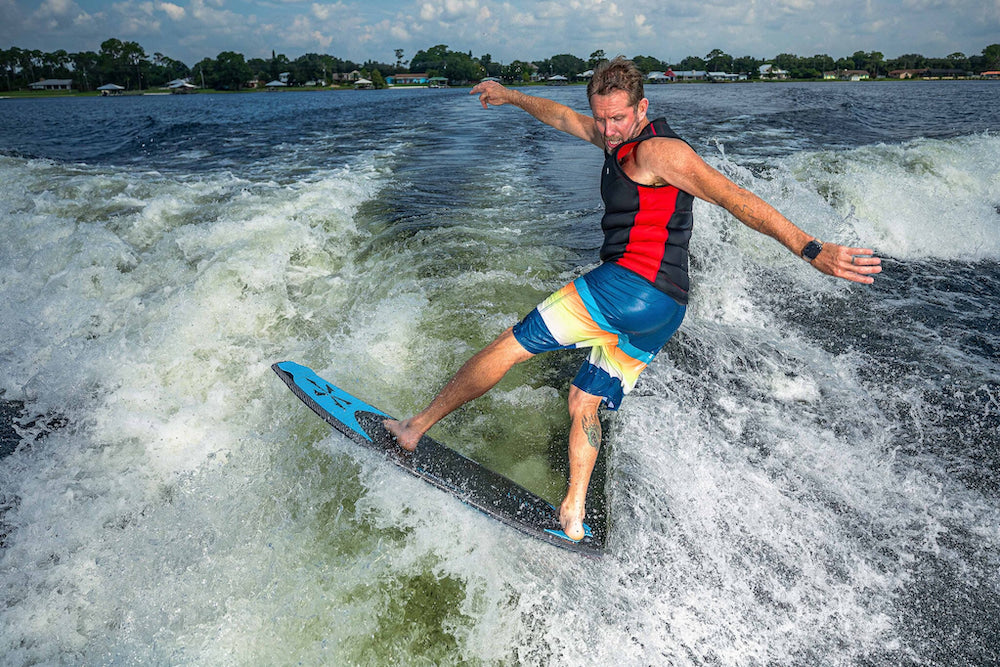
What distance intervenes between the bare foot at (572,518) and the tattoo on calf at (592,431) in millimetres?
336

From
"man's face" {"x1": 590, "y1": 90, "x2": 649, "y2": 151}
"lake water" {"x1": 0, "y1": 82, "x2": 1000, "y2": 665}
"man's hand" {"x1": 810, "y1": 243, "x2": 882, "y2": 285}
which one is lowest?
"lake water" {"x1": 0, "y1": 82, "x2": 1000, "y2": 665}

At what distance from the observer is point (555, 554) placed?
10.3 ft

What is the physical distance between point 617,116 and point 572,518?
212 centimetres

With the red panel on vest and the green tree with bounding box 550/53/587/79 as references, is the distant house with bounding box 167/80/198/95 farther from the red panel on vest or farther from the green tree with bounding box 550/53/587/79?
the red panel on vest

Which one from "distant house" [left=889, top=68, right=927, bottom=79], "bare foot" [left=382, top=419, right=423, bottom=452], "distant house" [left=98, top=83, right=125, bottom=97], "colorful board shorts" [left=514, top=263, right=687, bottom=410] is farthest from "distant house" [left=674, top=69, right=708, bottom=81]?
"bare foot" [left=382, top=419, right=423, bottom=452]

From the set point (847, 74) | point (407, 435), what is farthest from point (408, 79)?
point (407, 435)

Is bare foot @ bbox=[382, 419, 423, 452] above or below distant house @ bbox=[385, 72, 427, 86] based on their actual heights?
below

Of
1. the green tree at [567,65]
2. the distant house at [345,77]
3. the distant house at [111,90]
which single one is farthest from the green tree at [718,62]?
the distant house at [111,90]

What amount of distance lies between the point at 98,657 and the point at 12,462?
203 centimetres

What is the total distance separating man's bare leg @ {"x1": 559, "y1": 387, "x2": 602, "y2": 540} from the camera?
3.13 meters

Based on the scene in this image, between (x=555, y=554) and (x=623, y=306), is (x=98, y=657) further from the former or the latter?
(x=623, y=306)

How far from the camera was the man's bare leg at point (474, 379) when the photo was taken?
10.5 feet

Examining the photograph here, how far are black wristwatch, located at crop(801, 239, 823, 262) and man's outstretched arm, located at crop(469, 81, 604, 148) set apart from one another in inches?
56.7

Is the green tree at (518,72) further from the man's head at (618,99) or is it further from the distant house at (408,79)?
the man's head at (618,99)
